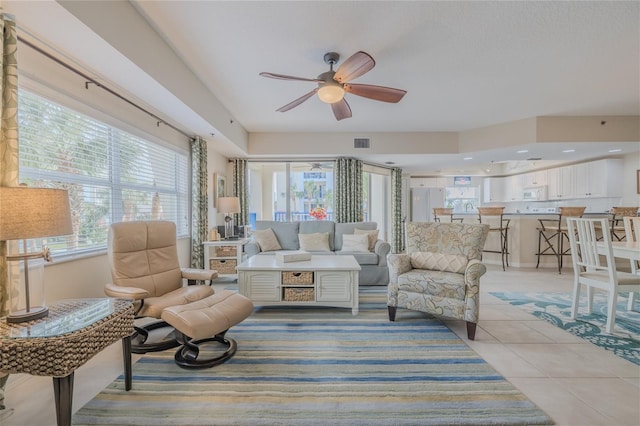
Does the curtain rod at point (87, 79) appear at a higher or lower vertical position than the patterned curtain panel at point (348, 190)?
higher

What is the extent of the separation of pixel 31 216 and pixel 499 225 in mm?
6558

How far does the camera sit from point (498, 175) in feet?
28.7

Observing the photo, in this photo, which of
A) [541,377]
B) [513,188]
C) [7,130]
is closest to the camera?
[7,130]

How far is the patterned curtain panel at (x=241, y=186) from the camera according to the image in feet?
18.9

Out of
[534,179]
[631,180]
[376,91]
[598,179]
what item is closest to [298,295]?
[376,91]

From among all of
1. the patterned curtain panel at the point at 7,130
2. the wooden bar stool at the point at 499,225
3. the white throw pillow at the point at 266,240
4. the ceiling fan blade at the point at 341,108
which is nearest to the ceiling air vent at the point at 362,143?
the ceiling fan blade at the point at 341,108

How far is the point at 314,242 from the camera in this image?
4.58 m

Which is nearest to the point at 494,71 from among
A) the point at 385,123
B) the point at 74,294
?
the point at 385,123

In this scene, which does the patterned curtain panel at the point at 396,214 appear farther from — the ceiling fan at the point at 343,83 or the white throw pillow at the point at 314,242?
the ceiling fan at the point at 343,83

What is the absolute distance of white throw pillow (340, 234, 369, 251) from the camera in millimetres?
4367

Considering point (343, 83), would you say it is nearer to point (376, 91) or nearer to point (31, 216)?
point (376, 91)

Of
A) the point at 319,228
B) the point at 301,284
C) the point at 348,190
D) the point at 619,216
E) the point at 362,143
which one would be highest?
the point at 362,143

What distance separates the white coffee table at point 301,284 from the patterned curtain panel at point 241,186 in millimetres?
2966

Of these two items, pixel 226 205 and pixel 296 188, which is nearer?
pixel 226 205
